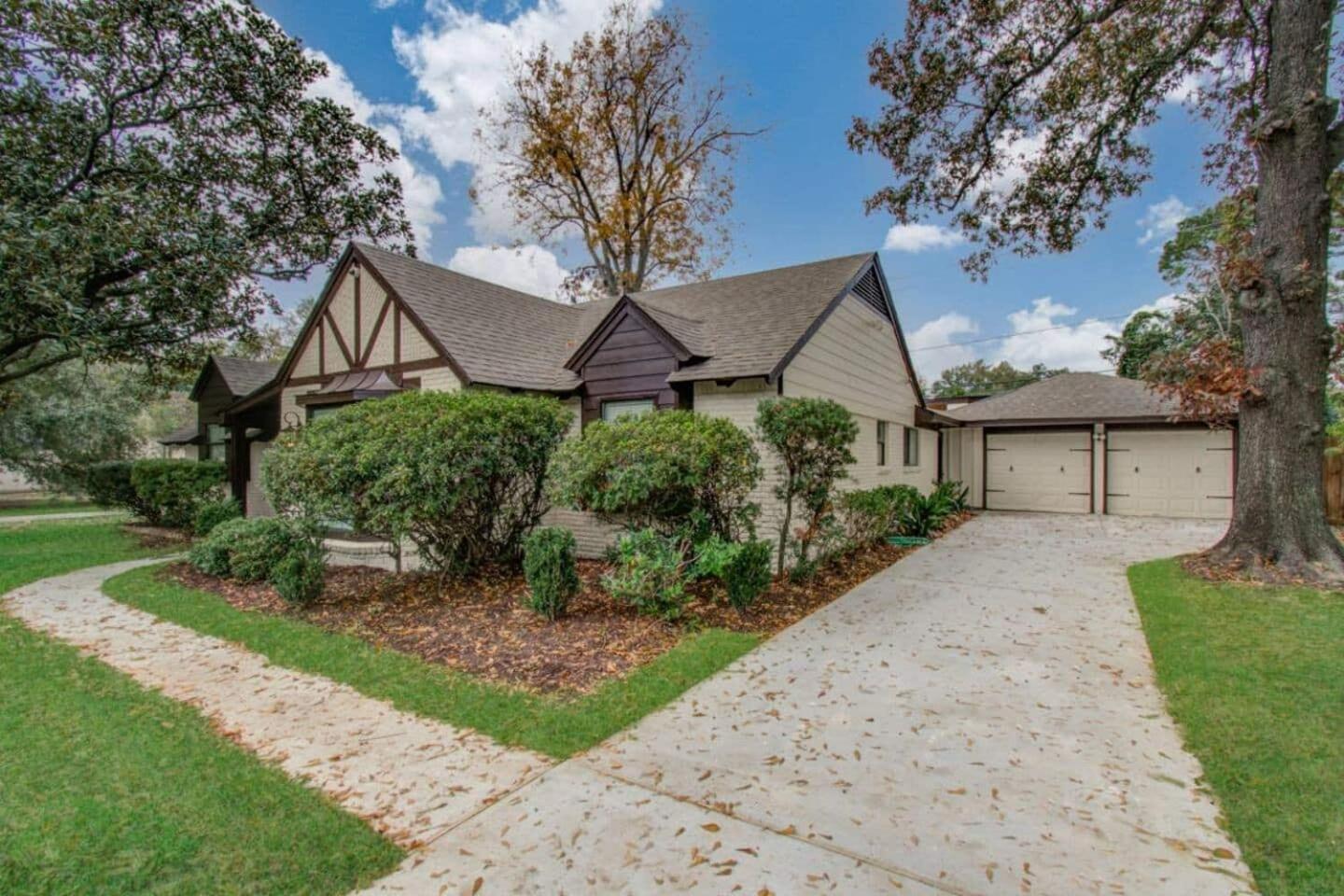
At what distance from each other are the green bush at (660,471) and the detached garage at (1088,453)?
1051cm

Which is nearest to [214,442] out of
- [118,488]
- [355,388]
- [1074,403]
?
[118,488]

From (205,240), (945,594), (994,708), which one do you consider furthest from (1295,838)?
(205,240)

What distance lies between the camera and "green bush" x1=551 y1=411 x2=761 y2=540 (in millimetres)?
6258

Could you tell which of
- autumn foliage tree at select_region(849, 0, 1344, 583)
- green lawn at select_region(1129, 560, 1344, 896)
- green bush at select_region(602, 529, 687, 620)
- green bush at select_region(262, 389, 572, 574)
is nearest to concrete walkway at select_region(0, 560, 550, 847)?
green bush at select_region(262, 389, 572, 574)

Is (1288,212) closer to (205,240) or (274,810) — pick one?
(274,810)

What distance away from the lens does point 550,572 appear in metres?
6.02

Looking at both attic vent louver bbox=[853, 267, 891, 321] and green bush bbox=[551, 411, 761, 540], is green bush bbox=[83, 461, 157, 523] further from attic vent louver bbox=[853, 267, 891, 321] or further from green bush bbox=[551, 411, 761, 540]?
attic vent louver bbox=[853, 267, 891, 321]

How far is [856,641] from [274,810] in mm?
4500

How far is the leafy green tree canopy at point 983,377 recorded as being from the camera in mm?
44000

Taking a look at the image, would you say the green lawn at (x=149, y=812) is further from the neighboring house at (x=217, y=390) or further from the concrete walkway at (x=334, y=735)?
the neighboring house at (x=217, y=390)

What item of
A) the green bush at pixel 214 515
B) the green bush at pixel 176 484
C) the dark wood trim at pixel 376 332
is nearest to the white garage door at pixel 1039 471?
the dark wood trim at pixel 376 332

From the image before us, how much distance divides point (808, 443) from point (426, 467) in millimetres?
4357

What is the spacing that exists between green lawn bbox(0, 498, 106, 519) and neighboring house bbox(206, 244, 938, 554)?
13509 mm

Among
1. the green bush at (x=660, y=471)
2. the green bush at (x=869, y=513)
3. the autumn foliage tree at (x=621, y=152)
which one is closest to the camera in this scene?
the green bush at (x=660, y=471)
